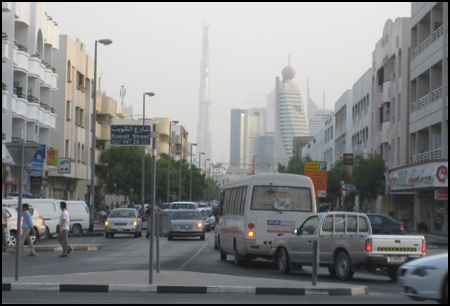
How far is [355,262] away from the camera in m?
18.8

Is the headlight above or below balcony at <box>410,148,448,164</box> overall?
below

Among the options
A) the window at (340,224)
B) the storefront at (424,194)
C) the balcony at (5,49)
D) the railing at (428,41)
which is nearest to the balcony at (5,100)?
the balcony at (5,49)

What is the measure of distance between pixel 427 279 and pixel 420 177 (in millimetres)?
39517

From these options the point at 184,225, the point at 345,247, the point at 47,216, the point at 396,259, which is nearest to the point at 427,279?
the point at 396,259

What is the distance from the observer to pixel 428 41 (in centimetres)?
5169

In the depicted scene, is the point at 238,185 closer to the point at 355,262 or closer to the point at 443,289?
the point at 355,262

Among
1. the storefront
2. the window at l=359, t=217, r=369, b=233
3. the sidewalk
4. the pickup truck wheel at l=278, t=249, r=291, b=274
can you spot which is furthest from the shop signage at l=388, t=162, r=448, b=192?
the sidewalk

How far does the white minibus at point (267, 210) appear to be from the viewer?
23.1 meters

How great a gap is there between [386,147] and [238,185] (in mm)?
46345

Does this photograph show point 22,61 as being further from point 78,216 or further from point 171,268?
point 171,268

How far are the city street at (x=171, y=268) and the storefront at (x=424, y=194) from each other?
18.4m

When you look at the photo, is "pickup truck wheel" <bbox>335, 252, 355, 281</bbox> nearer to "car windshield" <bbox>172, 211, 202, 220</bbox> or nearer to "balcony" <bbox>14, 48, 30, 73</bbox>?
"car windshield" <bbox>172, 211, 202, 220</bbox>

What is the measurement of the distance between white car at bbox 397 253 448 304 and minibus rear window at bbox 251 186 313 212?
33.9ft

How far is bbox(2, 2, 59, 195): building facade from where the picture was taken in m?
47.2
